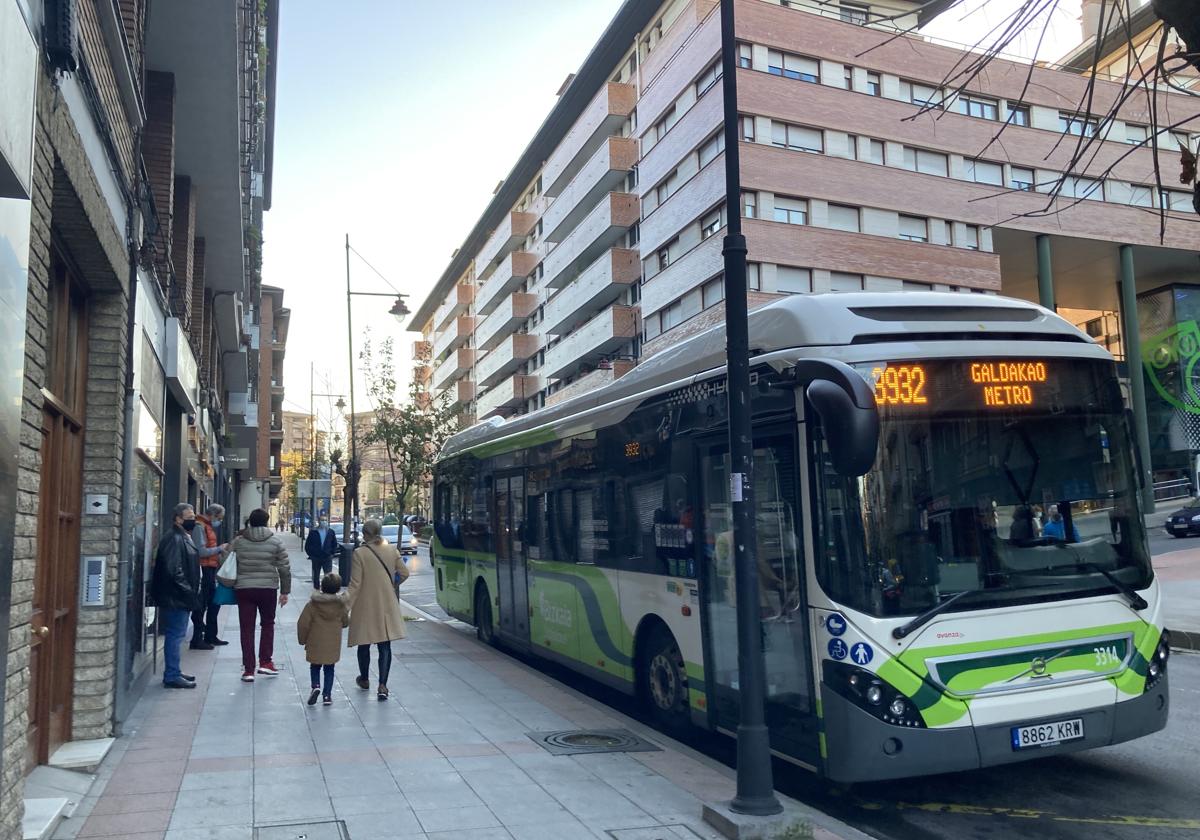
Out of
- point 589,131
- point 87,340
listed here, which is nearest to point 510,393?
point 589,131

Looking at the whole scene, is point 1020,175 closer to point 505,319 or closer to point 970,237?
point 970,237

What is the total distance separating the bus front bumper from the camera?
5.98m

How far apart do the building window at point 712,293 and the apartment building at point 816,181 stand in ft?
0.23

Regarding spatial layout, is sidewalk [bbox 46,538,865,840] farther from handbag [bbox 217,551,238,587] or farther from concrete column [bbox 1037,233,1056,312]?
concrete column [bbox 1037,233,1056,312]

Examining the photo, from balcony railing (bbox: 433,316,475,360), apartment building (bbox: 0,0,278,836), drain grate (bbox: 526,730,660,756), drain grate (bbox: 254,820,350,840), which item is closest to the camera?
apartment building (bbox: 0,0,278,836)

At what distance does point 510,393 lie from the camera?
63.1 metres

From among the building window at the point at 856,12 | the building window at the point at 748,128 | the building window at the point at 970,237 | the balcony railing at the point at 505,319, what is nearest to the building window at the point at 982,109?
the building window at the point at 970,237

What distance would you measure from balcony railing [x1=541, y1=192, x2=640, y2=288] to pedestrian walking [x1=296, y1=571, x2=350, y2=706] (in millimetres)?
35978

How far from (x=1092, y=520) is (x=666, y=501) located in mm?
3173

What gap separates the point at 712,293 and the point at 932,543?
30.1 meters

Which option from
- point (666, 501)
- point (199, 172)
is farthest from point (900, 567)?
point (199, 172)

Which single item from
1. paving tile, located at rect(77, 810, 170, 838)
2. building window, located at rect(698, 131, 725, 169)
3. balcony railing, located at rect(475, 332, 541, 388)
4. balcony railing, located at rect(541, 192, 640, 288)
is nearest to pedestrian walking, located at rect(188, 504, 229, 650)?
paving tile, located at rect(77, 810, 170, 838)

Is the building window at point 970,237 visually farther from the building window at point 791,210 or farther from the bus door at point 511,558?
the bus door at point 511,558

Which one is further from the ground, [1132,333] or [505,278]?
[505,278]
